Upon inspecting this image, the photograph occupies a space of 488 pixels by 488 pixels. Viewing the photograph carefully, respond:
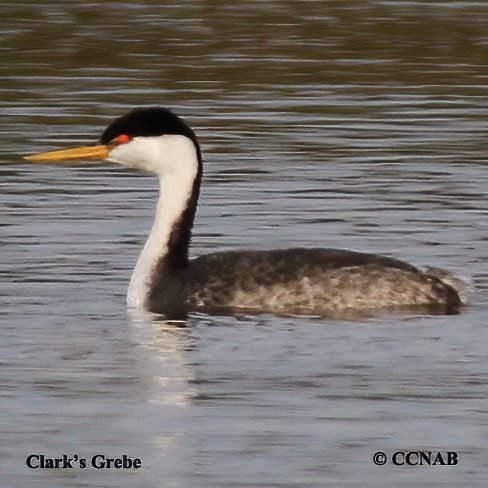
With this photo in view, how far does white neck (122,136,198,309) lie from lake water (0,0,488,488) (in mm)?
313

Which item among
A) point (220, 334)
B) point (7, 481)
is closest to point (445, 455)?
point (7, 481)

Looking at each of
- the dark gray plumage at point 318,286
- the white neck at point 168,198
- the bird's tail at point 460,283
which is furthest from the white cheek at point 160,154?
the bird's tail at point 460,283

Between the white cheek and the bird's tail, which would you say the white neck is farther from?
the bird's tail

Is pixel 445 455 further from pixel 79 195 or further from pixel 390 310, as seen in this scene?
pixel 79 195

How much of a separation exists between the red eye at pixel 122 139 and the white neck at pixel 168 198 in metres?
0.27

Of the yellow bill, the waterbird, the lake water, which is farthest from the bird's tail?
the yellow bill

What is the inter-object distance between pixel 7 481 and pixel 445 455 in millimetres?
2183

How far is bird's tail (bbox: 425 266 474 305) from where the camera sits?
606 inches

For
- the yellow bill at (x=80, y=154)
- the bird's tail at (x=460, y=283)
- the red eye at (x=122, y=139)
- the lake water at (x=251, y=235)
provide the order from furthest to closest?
1. the yellow bill at (x=80, y=154)
2. the red eye at (x=122, y=139)
3. the bird's tail at (x=460, y=283)
4. the lake water at (x=251, y=235)

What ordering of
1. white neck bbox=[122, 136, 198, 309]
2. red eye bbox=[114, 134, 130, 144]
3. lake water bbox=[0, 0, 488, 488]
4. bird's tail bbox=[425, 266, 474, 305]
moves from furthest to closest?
red eye bbox=[114, 134, 130, 144] < white neck bbox=[122, 136, 198, 309] < bird's tail bbox=[425, 266, 474, 305] < lake water bbox=[0, 0, 488, 488]

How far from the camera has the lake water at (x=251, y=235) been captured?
1170cm

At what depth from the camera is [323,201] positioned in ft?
63.3

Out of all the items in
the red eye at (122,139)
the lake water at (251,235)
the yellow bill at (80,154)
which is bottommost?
the lake water at (251,235)

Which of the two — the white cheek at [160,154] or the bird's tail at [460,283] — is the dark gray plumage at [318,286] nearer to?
the bird's tail at [460,283]
